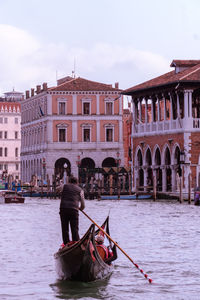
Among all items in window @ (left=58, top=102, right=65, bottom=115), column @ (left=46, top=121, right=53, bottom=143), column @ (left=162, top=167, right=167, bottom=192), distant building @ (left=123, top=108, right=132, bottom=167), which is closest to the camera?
column @ (left=162, top=167, right=167, bottom=192)

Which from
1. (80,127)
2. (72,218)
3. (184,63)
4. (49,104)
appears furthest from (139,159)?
(72,218)

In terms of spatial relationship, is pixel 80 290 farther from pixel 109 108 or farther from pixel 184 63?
pixel 109 108

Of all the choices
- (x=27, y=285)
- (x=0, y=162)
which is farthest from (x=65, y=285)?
(x=0, y=162)

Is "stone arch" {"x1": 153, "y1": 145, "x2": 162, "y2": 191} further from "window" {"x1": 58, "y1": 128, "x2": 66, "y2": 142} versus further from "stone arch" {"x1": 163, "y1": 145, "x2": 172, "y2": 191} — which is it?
"window" {"x1": 58, "y1": 128, "x2": 66, "y2": 142}

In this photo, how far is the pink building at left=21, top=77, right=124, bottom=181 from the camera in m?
75.2

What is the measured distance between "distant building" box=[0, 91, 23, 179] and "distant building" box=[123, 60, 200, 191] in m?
56.1

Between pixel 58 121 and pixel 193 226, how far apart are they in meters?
46.8

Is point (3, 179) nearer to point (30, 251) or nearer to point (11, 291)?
point (30, 251)

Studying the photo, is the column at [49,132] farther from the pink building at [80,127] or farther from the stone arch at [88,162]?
the stone arch at [88,162]

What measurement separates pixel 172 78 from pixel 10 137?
6268cm

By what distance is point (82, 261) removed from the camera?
51.1 feet

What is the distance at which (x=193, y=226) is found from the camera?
29766mm

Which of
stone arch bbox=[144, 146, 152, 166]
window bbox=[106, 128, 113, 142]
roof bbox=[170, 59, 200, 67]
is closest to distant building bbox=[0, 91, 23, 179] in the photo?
window bbox=[106, 128, 113, 142]

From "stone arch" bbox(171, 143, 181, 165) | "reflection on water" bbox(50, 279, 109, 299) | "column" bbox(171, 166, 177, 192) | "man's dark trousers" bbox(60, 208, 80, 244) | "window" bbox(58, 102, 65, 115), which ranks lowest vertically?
"reflection on water" bbox(50, 279, 109, 299)
